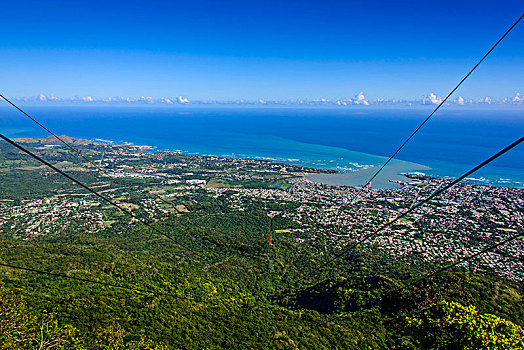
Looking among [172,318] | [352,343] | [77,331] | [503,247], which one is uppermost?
[77,331]

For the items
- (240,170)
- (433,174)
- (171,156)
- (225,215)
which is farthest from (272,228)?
(171,156)

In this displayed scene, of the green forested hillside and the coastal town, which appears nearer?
the green forested hillside

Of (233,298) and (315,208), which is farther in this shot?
(315,208)

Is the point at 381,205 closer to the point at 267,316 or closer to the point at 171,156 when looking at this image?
the point at 267,316

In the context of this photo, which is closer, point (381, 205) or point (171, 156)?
point (381, 205)

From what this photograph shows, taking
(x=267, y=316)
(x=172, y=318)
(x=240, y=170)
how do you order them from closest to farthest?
(x=172, y=318) → (x=267, y=316) → (x=240, y=170)

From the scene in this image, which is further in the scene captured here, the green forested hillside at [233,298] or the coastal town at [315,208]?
the coastal town at [315,208]

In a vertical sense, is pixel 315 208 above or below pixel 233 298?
below

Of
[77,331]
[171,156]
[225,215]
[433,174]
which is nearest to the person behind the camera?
[77,331]
